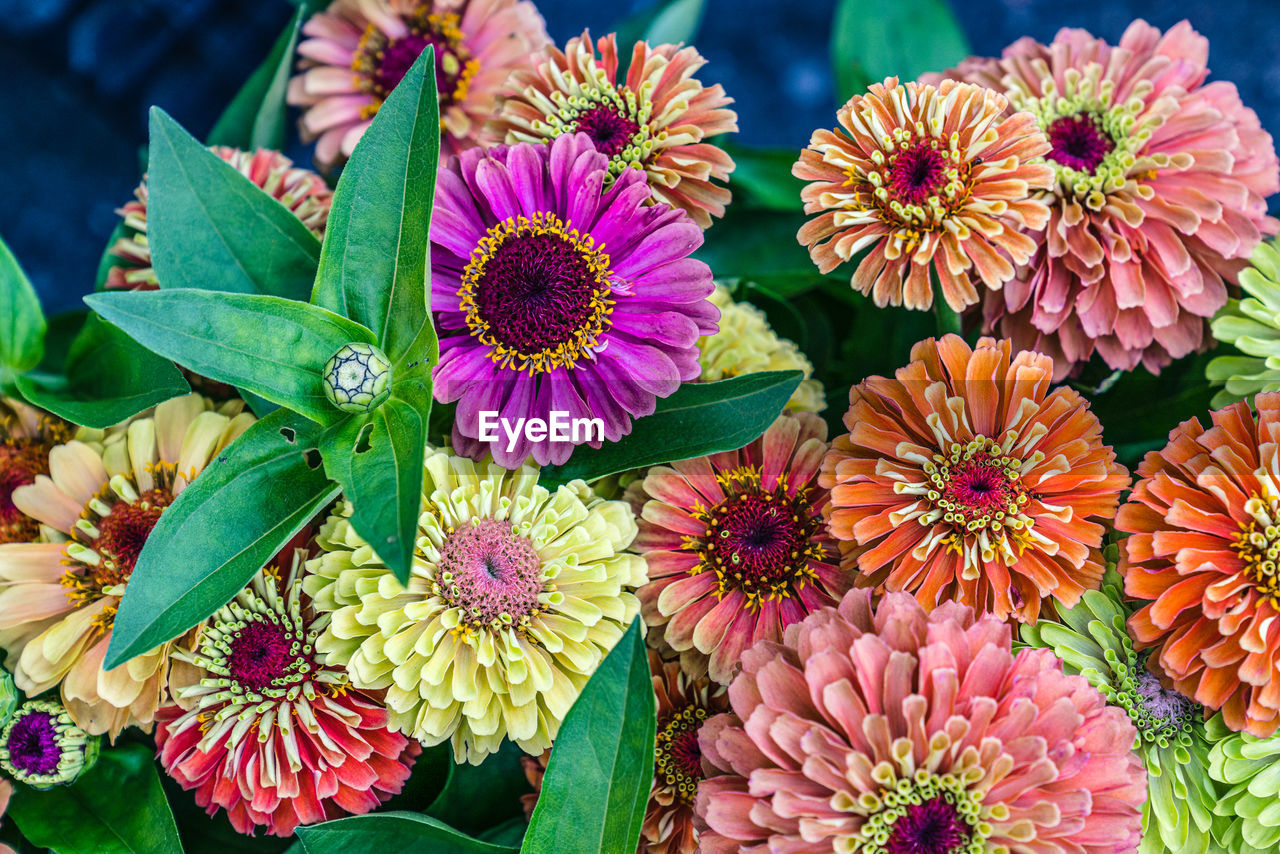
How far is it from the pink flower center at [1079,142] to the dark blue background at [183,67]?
0.52 metres

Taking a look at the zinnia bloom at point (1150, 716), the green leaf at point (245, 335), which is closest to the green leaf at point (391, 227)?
the green leaf at point (245, 335)

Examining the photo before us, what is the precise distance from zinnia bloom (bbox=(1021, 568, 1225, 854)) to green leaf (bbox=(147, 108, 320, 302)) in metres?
0.54

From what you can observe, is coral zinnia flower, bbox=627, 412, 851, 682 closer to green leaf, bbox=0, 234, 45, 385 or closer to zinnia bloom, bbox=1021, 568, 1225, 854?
zinnia bloom, bbox=1021, 568, 1225, 854

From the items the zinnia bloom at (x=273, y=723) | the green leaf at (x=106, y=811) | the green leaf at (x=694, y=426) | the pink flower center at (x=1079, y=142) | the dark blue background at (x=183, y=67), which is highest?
the dark blue background at (x=183, y=67)

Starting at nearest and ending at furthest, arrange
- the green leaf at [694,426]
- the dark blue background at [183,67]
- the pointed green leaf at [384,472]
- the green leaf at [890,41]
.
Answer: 1. the pointed green leaf at [384,472]
2. the green leaf at [694,426]
3. the green leaf at [890,41]
4. the dark blue background at [183,67]

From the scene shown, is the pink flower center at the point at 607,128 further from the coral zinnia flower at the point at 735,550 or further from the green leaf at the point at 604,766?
the green leaf at the point at 604,766

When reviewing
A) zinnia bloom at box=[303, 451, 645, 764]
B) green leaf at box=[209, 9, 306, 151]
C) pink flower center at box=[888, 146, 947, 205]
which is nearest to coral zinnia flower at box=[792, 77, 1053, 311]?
pink flower center at box=[888, 146, 947, 205]

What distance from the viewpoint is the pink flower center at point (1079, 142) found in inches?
26.9

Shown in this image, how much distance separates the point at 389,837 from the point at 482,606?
0.15 m

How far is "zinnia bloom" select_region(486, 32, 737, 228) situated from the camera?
0.64m

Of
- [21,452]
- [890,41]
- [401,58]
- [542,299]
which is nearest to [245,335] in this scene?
[542,299]

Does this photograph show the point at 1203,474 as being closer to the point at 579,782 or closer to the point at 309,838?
the point at 579,782

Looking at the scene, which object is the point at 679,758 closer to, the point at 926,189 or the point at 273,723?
the point at 273,723

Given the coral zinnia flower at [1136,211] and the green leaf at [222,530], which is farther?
the coral zinnia flower at [1136,211]
